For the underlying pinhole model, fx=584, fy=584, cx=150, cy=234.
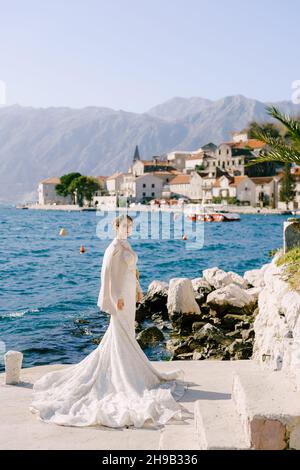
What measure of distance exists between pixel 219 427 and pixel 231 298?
11.1 metres

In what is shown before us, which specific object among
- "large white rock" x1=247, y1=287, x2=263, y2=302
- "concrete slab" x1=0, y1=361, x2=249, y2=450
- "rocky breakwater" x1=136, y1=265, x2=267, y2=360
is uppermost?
"concrete slab" x1=0, y1=361, x2=249, y2=450

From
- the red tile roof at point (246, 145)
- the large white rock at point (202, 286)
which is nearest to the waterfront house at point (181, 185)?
the red tile roof at point (246, 145)

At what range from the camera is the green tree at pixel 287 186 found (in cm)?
9519

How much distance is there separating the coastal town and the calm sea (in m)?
39.3

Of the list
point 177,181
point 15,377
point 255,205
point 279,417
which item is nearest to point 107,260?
point 15,377

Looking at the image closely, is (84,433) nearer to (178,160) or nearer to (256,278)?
(256,278)

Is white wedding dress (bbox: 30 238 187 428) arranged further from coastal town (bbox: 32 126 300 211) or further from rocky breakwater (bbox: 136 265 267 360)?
coastal town (bbox: 32 126 300 211)

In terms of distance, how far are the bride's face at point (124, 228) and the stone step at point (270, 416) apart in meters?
2.55

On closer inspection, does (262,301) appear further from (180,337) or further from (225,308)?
(225,308)

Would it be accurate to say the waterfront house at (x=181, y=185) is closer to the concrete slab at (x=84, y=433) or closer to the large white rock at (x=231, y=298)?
the large white rock at (x=231, y=298)

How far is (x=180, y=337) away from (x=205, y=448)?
9.45 m

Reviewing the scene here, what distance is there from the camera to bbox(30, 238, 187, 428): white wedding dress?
6.49 m

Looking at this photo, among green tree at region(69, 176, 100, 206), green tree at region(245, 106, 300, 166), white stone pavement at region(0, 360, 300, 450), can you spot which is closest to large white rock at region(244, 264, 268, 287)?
green tree at region(245, 106, 300, 166)

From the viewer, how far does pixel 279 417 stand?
16.7 feet
